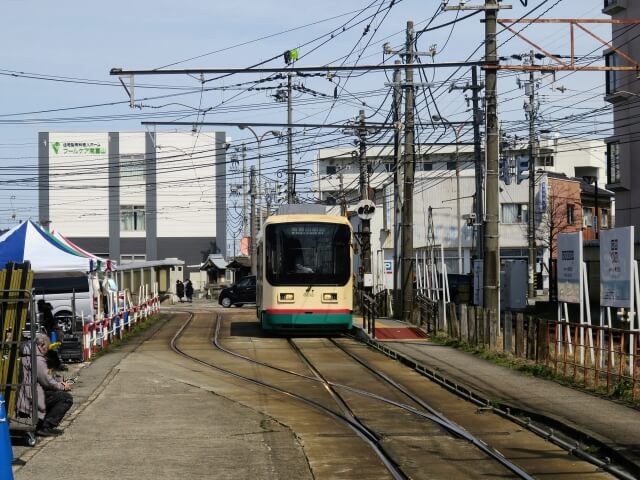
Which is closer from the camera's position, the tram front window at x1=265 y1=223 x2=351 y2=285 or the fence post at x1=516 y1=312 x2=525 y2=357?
the fence post at x1=516 y1=312 x2=525 y2=357

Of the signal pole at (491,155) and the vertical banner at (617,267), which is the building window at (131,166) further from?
the vertical banner at (617,267)

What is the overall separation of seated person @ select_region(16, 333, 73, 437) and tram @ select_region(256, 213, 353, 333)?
14.8m

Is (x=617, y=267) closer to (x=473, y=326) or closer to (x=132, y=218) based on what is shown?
(x=473, y=326)

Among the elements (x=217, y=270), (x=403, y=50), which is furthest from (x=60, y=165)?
(x=403, y=50)

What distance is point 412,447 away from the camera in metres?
10.8

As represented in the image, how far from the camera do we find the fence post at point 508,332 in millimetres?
20391

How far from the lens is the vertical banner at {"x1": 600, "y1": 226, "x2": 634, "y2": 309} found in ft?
50.1

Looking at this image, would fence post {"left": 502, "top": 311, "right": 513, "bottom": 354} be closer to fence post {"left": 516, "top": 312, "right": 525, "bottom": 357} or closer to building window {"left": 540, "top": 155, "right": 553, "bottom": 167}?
fence post {"left": 516, "top": 312, "right": 525, "bottom": 357}

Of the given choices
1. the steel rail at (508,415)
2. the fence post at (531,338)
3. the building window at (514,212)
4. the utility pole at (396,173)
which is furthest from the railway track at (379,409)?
the building window at (514,212)

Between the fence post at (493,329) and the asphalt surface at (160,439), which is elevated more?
the fence post at (493,329)

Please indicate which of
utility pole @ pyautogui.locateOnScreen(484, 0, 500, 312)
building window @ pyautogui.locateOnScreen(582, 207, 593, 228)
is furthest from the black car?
utility pole @ pyautogui.locateOnScreen(484, 0, 500, 312)

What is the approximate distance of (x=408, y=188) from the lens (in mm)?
29984

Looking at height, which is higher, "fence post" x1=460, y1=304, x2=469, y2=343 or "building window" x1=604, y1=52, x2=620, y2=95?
"building window" x1=604, y1=52, x2=620, y2=95

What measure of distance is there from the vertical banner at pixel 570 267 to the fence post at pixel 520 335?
1169 millimetres
